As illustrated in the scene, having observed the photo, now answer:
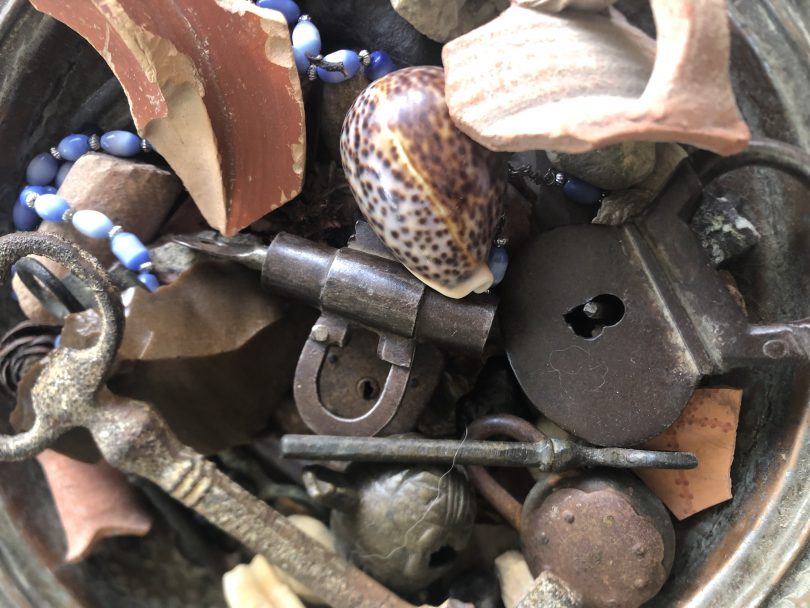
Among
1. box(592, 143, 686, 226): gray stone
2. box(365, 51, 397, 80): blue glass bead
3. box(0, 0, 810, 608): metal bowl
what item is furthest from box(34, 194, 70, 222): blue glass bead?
box(592, 143, 686, 226): gray stone

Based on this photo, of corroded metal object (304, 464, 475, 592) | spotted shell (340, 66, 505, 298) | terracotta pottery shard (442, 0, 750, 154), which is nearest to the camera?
terracotta pottery shard (442, 0, 750, 154)

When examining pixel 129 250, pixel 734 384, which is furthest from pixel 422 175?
pixel 734 384

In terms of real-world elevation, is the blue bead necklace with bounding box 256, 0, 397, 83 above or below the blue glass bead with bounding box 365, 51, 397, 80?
above

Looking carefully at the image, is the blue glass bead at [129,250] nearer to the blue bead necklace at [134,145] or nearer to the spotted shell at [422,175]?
the blue bead necklace at [134,145]

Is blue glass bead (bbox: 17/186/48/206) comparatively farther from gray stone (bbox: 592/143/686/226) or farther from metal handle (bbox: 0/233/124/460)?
gray stone (bbox: 592/143/686/226)

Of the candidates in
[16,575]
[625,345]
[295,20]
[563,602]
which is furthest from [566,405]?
[16,575]

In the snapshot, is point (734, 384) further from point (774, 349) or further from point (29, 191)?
point (29, 191)

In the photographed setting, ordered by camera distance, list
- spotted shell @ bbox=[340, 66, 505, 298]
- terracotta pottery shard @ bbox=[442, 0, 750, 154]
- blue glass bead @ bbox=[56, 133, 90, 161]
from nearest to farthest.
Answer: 1. terracotta pottery shard @ bbox=[442, 0, 750, 154]
2. spotted shell @ bbox=[340, 66, 505, 298]
3. blue glass bead @ bbox=[56, 133, 90, 161]
